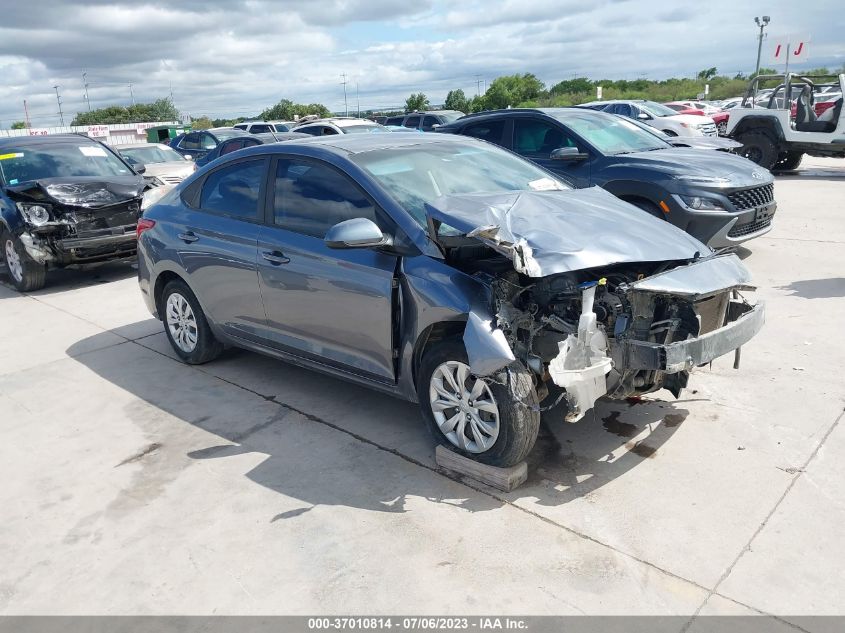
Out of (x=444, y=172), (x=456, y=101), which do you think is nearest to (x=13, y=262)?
(x=444, y=172)

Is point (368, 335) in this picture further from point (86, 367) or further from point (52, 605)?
point (86, 367)

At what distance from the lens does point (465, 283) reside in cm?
367

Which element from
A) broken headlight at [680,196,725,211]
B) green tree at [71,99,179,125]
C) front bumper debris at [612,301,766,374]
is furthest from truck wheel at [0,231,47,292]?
green tree at [71,99,179,125]

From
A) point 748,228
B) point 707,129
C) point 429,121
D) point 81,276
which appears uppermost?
point 429,121

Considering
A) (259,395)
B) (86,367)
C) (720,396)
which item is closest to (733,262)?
(720,396)

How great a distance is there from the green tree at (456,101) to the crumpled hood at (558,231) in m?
58.8

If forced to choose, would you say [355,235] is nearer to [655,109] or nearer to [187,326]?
[187,326]

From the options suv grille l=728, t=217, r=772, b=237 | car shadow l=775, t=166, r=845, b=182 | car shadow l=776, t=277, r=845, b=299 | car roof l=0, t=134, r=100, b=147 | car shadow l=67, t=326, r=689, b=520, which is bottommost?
car shadow l=775, t=166, r=845, b=182

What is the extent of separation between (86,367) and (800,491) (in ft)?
18.1

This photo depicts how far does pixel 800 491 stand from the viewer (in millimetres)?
3508

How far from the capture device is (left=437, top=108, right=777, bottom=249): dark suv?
7086 mm

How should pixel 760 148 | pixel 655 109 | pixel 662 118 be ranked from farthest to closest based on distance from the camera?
1. pixel 655 109
2. pixel 662 118
3. pixel 760 148

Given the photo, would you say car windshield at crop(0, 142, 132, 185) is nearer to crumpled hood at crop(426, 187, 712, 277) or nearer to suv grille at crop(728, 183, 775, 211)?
crumpled hood at crop(426, 187, 712, 277)

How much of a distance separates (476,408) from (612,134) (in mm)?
5835
